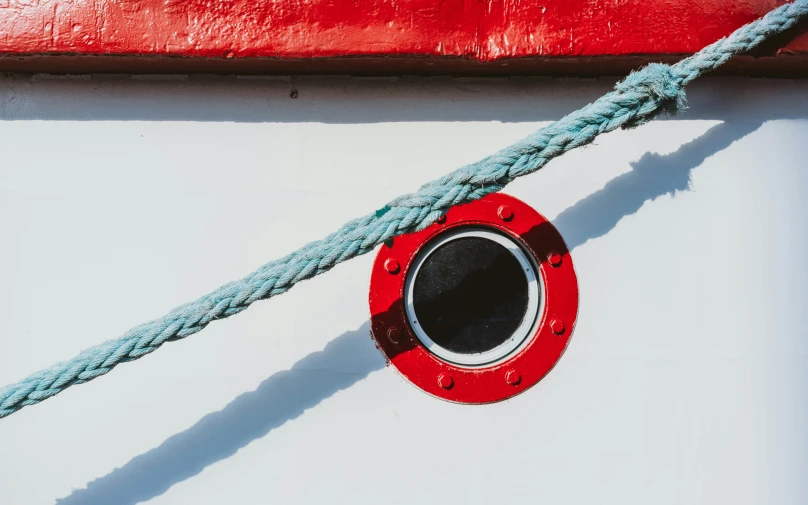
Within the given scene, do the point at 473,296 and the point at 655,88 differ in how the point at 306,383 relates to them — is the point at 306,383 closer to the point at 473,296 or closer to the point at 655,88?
the point at 473,296

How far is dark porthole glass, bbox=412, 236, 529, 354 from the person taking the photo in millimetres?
1288

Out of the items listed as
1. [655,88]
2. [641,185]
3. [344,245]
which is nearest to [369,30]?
[344,245]

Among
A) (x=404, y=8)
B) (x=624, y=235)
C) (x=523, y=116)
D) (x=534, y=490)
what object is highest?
(x=404, y=8)

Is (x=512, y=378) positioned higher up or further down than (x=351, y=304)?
further down

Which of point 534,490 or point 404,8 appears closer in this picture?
point 404,8

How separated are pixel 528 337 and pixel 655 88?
1.80 ft

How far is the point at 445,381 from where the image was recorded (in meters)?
1.25

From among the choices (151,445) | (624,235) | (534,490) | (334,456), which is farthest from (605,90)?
(151,445)

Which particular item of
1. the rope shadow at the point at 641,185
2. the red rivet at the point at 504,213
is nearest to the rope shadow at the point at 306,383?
the rope shadow at the point at 641,185

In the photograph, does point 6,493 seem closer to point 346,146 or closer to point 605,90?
point 346,146

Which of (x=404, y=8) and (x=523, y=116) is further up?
(x=404, y=8)

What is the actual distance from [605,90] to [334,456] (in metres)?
0.96

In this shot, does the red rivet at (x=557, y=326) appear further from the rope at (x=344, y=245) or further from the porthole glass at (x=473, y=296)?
the rope at (x=344, y=245)

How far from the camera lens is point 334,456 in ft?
4.13
